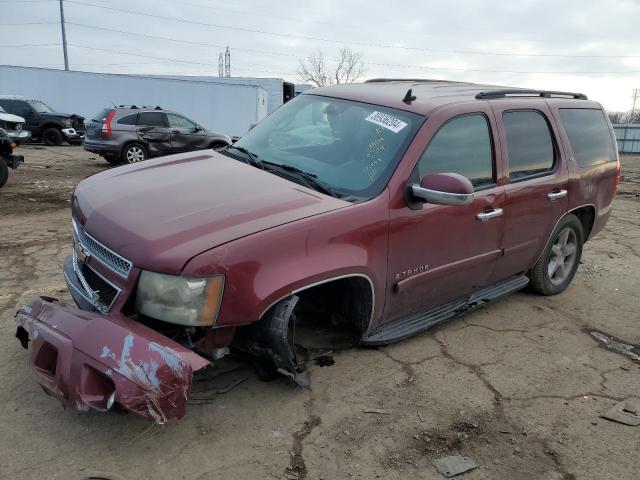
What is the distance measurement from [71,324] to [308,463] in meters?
1.27

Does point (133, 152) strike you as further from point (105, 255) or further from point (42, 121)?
point (105, 255)

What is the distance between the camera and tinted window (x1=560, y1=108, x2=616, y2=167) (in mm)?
4648

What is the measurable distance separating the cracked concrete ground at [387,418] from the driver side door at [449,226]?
48cm

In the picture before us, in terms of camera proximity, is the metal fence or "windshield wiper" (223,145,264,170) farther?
the metal fence

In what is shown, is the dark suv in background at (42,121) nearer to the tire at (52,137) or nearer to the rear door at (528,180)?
the tire at (52,137)

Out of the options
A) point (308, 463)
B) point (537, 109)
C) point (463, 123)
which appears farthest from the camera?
point (537, 109)

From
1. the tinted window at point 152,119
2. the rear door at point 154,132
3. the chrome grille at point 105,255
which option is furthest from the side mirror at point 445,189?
the tinted window at point 152,119

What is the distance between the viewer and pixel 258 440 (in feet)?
8.69

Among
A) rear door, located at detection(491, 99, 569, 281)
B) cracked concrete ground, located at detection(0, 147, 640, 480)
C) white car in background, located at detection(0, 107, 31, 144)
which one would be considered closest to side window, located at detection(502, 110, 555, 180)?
rear door, located at detection(491, 99, 569, 281)

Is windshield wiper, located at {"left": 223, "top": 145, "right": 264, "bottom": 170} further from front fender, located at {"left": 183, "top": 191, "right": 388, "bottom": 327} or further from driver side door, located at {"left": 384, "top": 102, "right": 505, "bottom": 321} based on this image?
driver side door, located at {"left": 384, "top": 102, "right": 505, "bottom": 321}

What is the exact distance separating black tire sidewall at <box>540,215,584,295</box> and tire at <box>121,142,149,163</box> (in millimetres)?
11396

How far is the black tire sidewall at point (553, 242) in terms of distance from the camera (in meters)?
4.62

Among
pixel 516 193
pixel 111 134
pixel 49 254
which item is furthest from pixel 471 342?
pixel 111 134

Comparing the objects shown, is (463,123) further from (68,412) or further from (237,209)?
(68,412)
